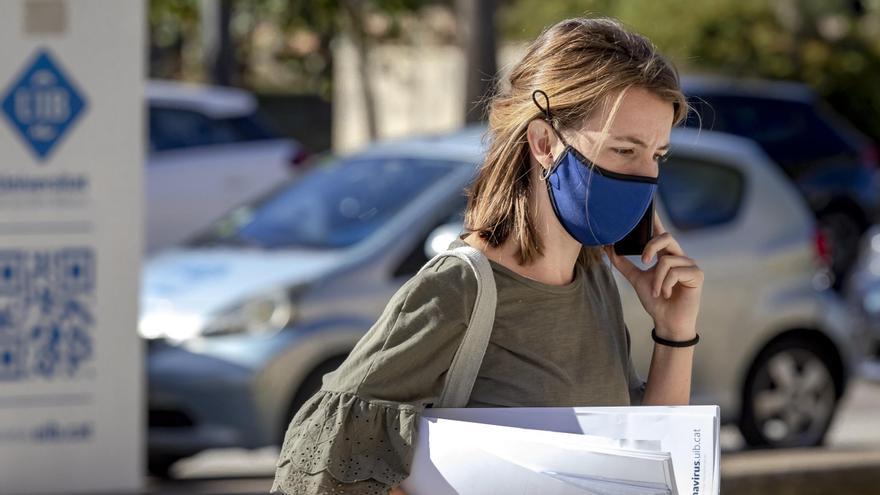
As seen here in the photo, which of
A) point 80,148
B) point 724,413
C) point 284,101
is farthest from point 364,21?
point 284,101

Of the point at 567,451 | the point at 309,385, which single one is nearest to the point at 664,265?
the point at 567,451

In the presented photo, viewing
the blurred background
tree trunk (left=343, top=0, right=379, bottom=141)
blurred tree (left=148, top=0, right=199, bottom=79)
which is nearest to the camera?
the blurred background

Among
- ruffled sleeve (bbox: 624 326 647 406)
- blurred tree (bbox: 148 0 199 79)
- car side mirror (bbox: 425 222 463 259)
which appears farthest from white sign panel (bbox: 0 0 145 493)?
blurred tree (bbox: 148 0 199 79)

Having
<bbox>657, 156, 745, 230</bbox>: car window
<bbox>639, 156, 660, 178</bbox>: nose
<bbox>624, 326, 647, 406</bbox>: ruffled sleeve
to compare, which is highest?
<bbox>639, 156, 660, 178</bbox>: nose

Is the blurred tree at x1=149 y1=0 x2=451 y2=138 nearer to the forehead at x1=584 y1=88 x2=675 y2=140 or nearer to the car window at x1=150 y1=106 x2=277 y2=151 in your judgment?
the car window at x1=150 y1=106 x2=277 y2=151

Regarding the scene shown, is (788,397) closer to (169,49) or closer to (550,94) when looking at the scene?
(550,94)

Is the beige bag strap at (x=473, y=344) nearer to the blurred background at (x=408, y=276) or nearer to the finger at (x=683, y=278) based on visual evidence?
the finger at (x=683, y=278)

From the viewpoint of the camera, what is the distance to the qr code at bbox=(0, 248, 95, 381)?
5418 mm

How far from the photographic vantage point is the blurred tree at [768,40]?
Answer: 2117 cm

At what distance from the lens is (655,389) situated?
2480 millimetres

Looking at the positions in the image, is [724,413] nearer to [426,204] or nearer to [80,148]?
[426,204]

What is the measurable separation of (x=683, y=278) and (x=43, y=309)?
140 inches

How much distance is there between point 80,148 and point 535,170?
3543 millimetres

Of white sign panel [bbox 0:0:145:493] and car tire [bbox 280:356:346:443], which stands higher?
white sign panel [bbox 0:0:145:493]
